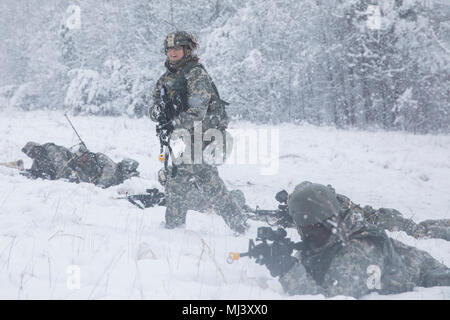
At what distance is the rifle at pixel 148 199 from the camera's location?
5472 mm

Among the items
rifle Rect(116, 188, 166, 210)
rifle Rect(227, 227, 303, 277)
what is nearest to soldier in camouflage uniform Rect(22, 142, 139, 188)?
rifle Rect(116, 188, 166, 210)

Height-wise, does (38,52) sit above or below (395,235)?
above

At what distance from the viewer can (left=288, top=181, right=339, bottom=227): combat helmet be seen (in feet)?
8.66

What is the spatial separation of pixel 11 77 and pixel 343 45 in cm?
2662

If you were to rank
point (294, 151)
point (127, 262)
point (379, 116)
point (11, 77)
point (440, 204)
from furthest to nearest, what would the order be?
point (11, 77), point (379, 116), point (294, 151), point (440, 204), point (127, 262)

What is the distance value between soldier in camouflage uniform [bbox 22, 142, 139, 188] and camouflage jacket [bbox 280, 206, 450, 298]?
15.6 feet

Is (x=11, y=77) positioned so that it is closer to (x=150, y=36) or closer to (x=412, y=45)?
(x=150, y=36)

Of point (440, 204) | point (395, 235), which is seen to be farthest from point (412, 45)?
point (395, 235)

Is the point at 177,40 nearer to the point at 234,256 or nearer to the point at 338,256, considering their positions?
the point at 234,256

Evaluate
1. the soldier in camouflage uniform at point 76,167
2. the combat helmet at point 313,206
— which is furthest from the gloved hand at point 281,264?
the soldier in camouflage uniform at point 76,167

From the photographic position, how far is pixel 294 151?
35.3 ft

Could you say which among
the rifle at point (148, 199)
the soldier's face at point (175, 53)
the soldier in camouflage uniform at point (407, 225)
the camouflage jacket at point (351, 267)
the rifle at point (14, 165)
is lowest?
the camouflage jacket at point (351, 267)

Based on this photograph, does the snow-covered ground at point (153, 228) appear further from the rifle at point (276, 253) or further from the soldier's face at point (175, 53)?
the soldier's face at point (175, 53)

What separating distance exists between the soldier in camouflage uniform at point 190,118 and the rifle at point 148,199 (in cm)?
130
